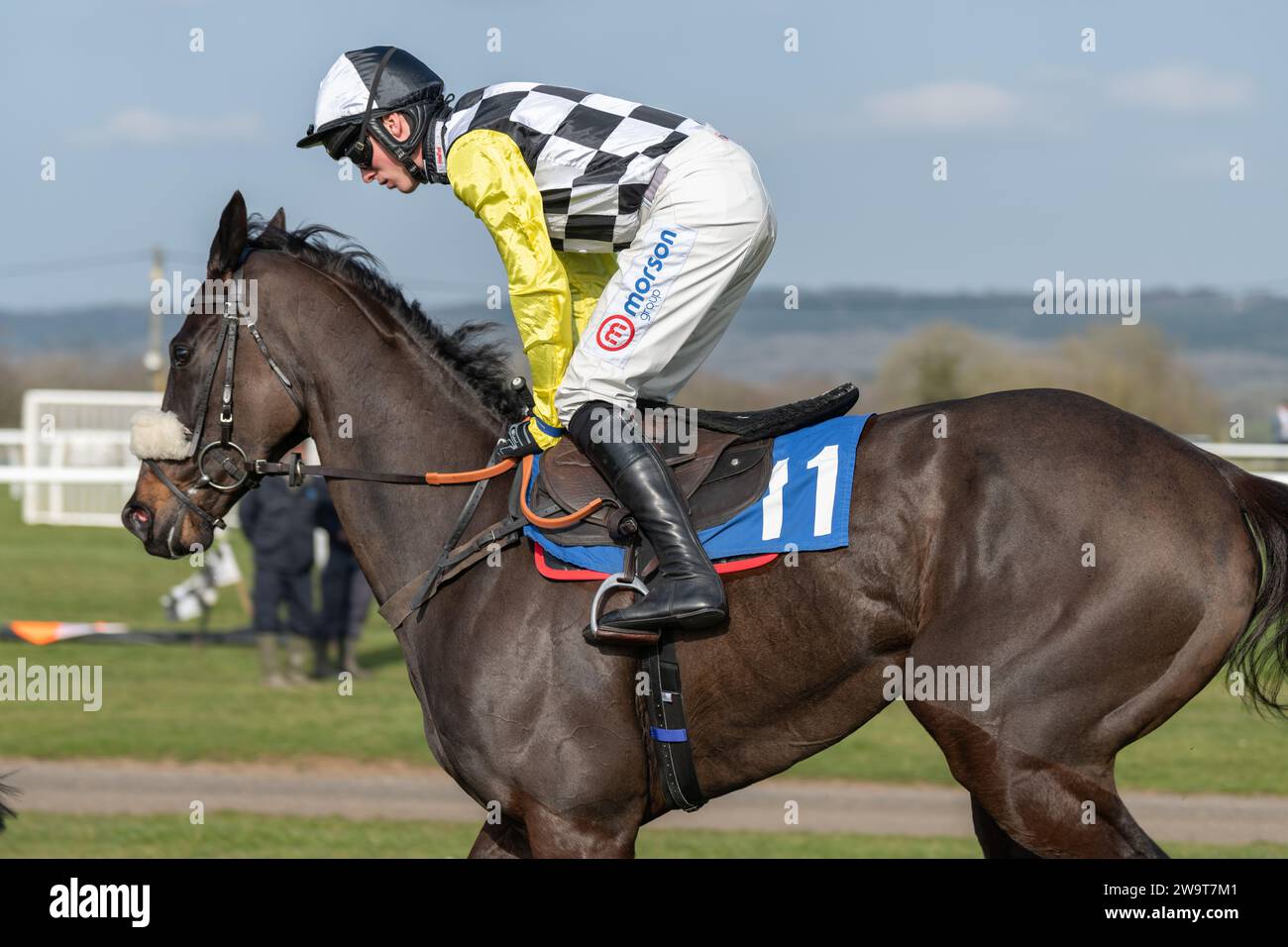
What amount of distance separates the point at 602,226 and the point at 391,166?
1.97 ft

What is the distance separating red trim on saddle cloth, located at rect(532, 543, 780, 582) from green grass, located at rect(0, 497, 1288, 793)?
14.7 ft

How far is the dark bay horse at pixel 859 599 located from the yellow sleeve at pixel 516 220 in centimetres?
45

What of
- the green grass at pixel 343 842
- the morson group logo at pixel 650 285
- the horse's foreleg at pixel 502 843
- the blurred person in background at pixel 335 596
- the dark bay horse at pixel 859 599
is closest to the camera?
the dark bay horse at pixel 859 599

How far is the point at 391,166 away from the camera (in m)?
3.71

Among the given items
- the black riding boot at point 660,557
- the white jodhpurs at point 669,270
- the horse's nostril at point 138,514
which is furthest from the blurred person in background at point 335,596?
the black riding boot at point 660,557

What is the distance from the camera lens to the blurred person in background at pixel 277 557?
9859 mm

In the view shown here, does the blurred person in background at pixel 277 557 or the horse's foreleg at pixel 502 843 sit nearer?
the horse's foreleg at pixel 502 843

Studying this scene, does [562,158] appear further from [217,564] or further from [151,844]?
[217,564]

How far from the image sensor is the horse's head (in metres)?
3.71

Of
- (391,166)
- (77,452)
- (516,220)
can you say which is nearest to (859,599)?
(516,220)

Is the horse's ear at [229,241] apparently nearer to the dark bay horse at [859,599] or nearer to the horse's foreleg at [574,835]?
the dark bay horse at [859,599]
